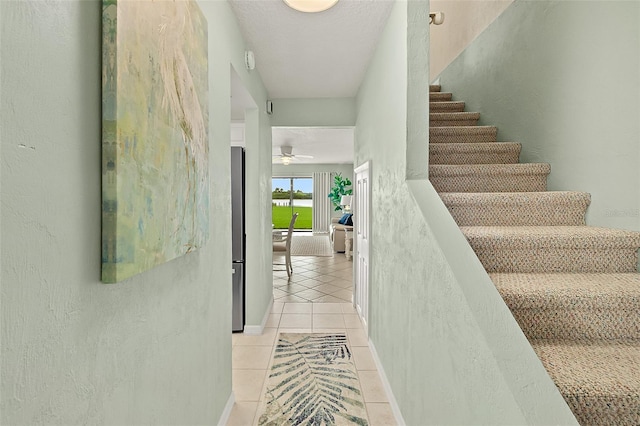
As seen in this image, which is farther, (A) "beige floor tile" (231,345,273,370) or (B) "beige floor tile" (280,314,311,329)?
(B) "beige floor tile" (280,314,311,329)

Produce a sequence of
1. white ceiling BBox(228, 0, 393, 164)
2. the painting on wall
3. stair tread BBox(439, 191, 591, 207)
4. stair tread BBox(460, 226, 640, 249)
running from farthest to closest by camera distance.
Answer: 1. white ceiling BBox(228, 0, 393, 164)
2. stair tread BBox(439, 191, 591, 207)
3. stair tread BBox(460, 226, 640, 249)
4. the painting on wall

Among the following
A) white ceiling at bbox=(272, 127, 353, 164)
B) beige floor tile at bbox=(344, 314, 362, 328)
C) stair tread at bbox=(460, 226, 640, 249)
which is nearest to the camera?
stair tread at bbox=(460, 226, 640, 249)

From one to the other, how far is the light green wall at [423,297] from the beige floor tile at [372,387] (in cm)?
16

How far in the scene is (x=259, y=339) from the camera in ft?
10.3

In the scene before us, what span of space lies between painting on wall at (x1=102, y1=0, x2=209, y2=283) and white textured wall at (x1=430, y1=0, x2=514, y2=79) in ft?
9.30

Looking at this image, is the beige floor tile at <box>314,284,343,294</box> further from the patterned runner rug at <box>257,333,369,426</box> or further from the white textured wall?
the white textured wall

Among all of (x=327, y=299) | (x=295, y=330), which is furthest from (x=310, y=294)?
(x=295, y=330)

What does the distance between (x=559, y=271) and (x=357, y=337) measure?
6.61 ft

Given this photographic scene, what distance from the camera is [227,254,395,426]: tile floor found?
7.00 ft

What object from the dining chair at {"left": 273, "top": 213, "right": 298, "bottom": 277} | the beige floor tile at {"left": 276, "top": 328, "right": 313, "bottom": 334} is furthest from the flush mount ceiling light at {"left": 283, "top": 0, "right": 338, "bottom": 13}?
the dining chair at {"left": 273, "top": 213, "right": 298, "bottom": 277}

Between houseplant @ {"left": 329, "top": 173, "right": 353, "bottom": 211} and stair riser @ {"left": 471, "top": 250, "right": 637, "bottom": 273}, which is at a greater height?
houseplant @ {"left": 329, "top": 173, "right": 353, "bottom": 211}

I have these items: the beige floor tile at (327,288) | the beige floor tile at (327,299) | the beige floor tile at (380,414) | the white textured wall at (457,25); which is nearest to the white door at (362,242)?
the beige floor tile at (327,299)

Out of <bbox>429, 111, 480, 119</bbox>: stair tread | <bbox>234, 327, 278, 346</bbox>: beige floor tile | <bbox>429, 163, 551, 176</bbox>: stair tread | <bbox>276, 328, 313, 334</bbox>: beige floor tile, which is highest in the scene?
<bbox>429, 111, 480, 119</bbox>: stair tread

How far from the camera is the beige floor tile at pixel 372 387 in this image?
2203 mm
